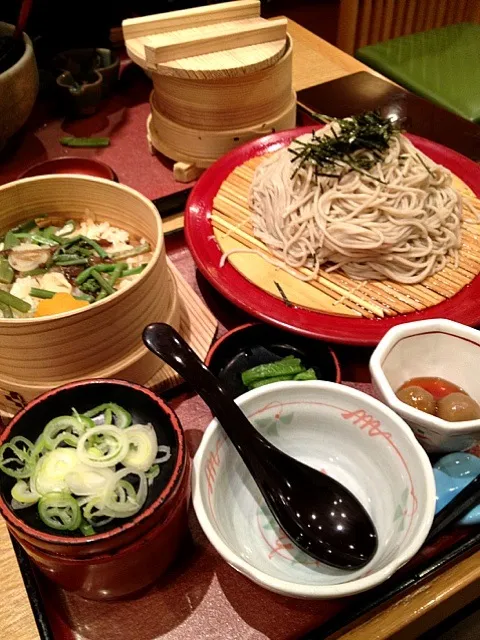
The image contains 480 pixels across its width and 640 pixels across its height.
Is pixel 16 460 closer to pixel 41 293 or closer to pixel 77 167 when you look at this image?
pixel 41 293

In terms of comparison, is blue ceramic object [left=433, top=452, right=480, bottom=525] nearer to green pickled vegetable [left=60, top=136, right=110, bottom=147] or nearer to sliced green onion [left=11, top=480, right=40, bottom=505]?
sliced green onion [left=11, top=480, right=40, bottom=505]

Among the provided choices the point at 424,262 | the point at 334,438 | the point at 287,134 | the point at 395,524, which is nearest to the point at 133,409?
the point at 334,438

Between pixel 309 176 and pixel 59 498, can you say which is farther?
pixel 309 176

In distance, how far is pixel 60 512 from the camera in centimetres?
102

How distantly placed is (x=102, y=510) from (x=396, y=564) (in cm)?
53

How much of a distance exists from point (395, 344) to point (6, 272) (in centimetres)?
109

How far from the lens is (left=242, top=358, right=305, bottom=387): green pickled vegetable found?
1.42 m

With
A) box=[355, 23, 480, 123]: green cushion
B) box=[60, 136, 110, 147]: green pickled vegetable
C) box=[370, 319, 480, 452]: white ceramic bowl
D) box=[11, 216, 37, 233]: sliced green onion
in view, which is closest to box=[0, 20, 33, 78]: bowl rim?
box=[60, 136, 110, 147]: green pickled vegetable

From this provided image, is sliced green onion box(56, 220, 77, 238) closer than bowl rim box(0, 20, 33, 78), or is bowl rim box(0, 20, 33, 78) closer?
sliced green onion box(56, 220, 77, 238)

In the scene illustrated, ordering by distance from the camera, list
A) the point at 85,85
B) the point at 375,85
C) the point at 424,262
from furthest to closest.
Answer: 1. the point at 375,85
2. the point at 85,85
3. the point at 424,262

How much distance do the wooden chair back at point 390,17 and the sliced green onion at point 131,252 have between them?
364 cm

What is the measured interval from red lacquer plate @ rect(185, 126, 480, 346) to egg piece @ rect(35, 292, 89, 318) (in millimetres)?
416

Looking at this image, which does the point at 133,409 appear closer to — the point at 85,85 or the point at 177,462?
the point at 177,462

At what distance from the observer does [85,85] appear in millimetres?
2582
